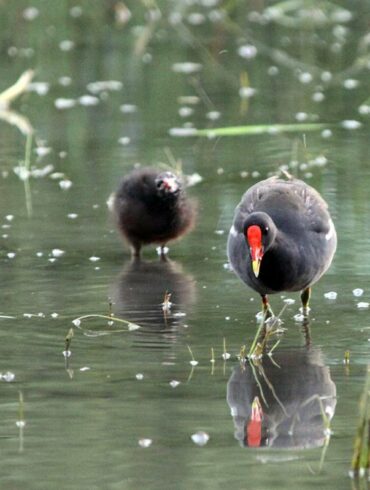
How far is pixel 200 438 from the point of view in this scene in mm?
6445

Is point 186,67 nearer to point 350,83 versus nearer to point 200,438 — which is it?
point 350,83

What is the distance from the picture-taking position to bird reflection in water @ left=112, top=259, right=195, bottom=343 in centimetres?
880

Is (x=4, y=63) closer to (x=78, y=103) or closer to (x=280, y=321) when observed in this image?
(x=78, y=103)

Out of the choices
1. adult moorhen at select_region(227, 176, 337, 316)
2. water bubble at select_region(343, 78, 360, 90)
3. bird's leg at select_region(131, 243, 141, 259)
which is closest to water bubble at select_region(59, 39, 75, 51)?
water bubble at select_region(343, 78, 360, 90)

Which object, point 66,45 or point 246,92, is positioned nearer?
point 246,92

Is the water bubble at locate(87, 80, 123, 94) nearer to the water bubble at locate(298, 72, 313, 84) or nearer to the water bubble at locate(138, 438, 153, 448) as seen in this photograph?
the water bubble at locate(298, 72, 313, 84)

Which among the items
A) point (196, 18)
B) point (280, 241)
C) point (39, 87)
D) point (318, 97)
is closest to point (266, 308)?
point (280, 241)

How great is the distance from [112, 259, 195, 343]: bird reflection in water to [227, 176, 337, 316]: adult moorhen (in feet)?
1.90

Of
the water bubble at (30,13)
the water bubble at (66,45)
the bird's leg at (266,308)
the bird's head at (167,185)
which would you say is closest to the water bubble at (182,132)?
the bird's head at (167,185)

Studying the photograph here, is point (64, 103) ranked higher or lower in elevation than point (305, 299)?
lower

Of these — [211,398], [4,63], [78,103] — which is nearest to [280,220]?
[211,398]

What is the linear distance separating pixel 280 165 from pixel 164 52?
7333 millimetres

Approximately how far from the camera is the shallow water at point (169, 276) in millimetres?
6320

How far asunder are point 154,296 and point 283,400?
2677mm
